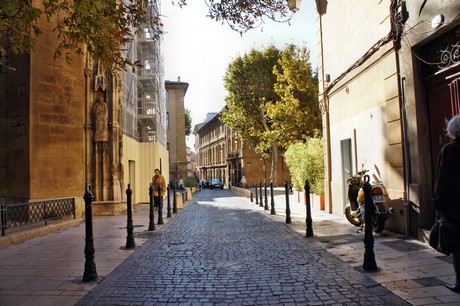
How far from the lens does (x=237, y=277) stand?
5223 millimetres

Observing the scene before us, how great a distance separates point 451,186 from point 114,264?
483 centimetres

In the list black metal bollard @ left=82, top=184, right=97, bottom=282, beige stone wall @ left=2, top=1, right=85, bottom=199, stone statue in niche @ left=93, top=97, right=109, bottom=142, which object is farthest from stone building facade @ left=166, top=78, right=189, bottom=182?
black metal bollard @ left=82, top=184, right=97, bottom=282

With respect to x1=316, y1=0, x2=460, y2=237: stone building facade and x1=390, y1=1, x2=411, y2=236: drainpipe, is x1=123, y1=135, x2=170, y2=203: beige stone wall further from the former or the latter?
x1=390, y1=1, x2=411, y2=236: drainpipe

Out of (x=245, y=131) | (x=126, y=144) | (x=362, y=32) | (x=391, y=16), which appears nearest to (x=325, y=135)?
(x=362, y=32)

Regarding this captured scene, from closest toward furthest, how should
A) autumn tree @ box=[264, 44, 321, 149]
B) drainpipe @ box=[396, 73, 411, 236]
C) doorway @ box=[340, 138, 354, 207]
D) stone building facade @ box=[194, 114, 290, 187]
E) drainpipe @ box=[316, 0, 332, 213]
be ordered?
drainpipe @ box=[396, 73, 411, 236], doorway @ box=[340, 138, 354, 207], drainpipe @ box=[316, 0, 332, 213], autumn tree @ box=[264, 44, 321, 149], stone building facade @ box=[194, 114, 290, 187]

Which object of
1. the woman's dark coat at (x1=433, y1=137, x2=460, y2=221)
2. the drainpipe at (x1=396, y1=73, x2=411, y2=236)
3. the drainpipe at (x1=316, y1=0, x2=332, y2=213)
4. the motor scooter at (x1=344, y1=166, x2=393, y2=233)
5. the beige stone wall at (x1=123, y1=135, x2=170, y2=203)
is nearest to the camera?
the woman's dark coat at (x1=433, y1=137, x2=460, y2=221)

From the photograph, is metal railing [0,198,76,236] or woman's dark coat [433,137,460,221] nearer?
woman's dark coat [433,137,460,221]

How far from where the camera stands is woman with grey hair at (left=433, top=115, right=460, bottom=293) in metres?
3.98

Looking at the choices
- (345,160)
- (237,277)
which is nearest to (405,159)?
(345,160)

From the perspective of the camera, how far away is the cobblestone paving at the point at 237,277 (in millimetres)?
4301

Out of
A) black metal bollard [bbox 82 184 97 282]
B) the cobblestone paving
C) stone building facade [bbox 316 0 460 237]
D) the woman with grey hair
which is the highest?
stone building facade [bbox 316 0 460 237]

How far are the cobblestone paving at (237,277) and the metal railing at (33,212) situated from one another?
3.25 meters

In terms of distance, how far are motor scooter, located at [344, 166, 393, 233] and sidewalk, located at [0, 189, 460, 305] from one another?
10.8 inches

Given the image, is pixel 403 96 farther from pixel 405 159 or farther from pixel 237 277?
pixel 237 277
